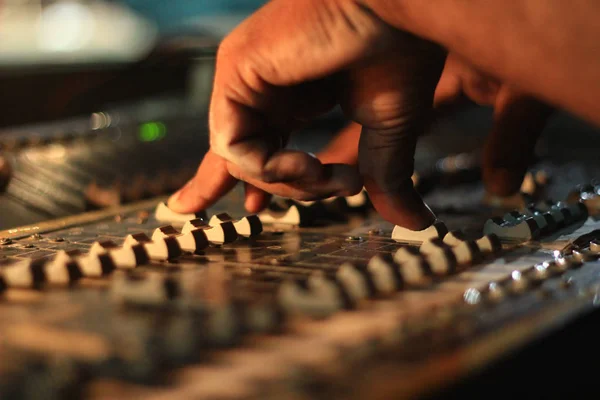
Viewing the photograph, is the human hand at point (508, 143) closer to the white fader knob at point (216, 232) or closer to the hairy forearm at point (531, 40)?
the white fader knob at point (216, 232)

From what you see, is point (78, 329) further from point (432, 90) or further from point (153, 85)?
point (153, 85)

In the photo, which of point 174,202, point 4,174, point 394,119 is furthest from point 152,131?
point 394,119

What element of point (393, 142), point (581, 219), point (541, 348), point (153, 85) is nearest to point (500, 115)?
point (581, 219)

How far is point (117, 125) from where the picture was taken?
1.72m

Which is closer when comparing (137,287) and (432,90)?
(137,287)

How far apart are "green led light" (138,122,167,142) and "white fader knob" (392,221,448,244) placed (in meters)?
0.93

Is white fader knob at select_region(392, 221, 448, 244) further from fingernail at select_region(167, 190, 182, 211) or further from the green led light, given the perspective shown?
the green led light

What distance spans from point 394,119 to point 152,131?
3.24 feet

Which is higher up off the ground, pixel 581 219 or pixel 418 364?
pixel 418 364

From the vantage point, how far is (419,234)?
897 millimetres

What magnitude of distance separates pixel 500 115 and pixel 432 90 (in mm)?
360

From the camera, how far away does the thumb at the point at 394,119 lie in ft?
2.89

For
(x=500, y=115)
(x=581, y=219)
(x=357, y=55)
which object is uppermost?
(x=357, y=55)

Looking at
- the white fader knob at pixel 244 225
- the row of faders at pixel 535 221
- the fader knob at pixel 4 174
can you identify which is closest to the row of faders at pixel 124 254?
the white fader knob at pixel 244 225
